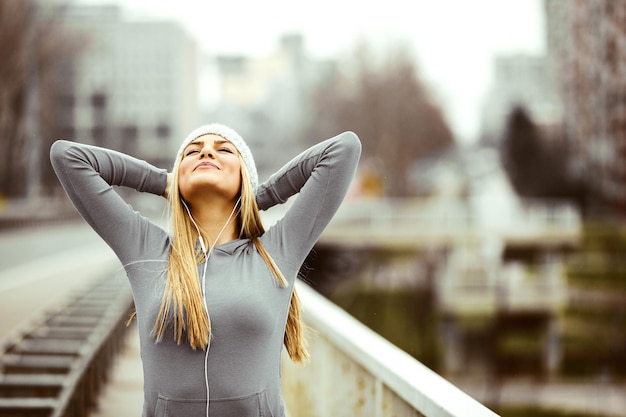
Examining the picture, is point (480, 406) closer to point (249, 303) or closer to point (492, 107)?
point (249, 303)

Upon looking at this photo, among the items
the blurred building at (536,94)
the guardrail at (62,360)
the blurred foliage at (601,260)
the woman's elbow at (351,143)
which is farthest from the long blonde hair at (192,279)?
the blurred building at (536,94)

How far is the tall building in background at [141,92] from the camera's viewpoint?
6125 cm

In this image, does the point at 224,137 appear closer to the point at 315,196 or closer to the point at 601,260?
the point at 315,196

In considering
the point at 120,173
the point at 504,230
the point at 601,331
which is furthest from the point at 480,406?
the point at 504,230

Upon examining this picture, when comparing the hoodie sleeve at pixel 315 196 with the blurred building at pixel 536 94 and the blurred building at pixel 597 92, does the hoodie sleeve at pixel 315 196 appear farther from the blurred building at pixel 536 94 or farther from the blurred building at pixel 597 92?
the blurred building at pixel 536 94

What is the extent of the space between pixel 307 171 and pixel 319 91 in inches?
2114

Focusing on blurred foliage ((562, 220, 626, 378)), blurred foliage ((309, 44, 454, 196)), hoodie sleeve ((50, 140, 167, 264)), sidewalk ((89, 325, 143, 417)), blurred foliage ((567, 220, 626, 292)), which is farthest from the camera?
blurred foliage ((309, 44, 454, 196))

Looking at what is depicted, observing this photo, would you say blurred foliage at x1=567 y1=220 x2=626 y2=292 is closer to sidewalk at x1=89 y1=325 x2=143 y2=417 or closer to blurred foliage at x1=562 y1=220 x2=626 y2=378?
blurred foliage at x1=562 y1=220 x2=626 y2=378

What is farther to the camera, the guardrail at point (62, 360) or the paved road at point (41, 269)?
the paved road at point (41, 269)

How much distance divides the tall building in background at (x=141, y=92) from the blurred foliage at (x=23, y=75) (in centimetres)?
2118

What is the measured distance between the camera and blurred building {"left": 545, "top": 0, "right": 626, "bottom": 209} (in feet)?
108

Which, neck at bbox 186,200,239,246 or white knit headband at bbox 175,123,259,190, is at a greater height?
white knit headband at bbox 175,123,259,190

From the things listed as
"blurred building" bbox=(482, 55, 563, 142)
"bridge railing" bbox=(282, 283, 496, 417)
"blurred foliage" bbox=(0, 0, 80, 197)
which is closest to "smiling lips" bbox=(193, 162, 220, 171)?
"bridge railing" bbox=(282, 283, 496, 417)

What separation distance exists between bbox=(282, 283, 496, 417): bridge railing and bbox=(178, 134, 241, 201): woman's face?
2.83 feet
